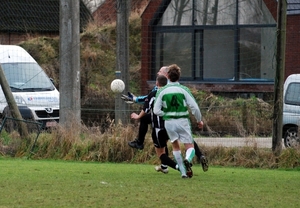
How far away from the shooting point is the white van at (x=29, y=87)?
21.9 meters

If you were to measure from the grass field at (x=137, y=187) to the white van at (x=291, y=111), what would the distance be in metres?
2.49

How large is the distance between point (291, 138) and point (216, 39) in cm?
1519

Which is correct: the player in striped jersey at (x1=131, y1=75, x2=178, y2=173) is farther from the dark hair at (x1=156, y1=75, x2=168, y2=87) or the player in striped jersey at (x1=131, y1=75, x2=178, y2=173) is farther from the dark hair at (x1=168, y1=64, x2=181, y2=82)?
the dark hair at (x1=168, y1=64, x2=181, y2=82)

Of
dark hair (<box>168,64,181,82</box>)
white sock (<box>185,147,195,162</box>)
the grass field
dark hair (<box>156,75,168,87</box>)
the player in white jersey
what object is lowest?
the grass field

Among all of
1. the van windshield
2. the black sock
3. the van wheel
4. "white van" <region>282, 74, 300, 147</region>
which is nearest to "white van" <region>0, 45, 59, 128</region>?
the van windshield

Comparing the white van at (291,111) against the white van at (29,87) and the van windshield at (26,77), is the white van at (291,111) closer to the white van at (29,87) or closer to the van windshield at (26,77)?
the white van at (29,87)

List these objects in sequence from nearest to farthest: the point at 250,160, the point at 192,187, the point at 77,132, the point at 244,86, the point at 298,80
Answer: the point at 192,187 < the point at 250,160 < the point at 77,132 < the point at 298,80 < the point at 244,86

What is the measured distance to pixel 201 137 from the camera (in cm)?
1717

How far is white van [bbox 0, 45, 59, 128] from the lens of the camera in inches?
862

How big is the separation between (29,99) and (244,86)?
34.5ft

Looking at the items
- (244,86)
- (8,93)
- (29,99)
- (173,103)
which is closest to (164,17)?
(244,86)

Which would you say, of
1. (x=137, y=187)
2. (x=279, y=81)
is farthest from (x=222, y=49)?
(x=137, y=187)

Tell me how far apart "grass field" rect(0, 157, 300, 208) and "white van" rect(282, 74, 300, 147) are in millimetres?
2494

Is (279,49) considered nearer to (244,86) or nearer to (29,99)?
(29,99)
